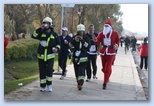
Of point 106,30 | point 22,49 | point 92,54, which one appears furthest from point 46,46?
point 92,54

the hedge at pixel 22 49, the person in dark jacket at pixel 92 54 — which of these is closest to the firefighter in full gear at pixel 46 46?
the hedge at pixel 22 49

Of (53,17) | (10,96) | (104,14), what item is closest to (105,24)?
(104,14)

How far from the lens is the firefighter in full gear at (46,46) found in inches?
243

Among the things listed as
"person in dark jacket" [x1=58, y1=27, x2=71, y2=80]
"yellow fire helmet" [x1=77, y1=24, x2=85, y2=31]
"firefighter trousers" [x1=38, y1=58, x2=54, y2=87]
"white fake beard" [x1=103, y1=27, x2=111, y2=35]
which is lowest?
"firefighter trousers" [x1=38, y1=58, x2=54, y2=87]

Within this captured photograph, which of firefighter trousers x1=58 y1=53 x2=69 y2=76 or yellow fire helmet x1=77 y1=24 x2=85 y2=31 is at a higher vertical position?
yellow fire helmet x1=77 y1=24 x2=85 y2=31

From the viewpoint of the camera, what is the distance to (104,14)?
6531 millimetres

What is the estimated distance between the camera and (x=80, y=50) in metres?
6.45

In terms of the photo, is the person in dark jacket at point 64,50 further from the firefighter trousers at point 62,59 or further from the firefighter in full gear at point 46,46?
the firefighter in full gear at point 46,46

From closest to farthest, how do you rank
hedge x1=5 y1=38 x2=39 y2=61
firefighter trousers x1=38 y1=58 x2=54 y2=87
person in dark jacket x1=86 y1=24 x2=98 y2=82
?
firefighter trousers x1=38 y1=58 x2=54 y2=87 → hedge x1=5 y1=38 x2=39 y2=61 → person in dark jacket x1=86 y1=24 x2=98 y2=82

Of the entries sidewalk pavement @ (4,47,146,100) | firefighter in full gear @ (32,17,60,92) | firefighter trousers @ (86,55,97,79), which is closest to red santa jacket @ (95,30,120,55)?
sidewalk pavement @ (4,47,146,100)

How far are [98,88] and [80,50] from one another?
2.20 feet

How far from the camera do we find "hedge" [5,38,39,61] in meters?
6.35

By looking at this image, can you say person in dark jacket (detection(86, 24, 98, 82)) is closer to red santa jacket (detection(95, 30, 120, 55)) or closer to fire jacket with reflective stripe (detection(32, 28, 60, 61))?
red santa jacket (detection(95, 30, 120, 55))

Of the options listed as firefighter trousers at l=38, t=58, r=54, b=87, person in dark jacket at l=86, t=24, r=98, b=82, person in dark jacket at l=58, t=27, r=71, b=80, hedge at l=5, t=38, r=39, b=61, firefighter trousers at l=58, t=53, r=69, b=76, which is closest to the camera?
firefighter trousers at l=38, t=58, r=54, b=87
